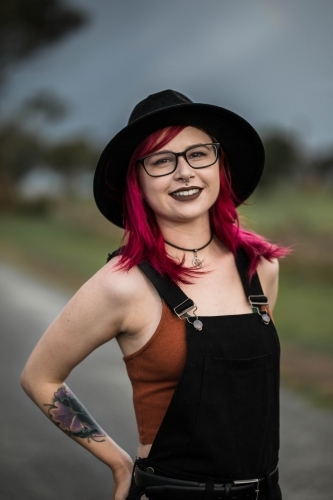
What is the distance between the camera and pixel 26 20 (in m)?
11.5

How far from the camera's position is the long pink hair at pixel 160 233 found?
2004 mm

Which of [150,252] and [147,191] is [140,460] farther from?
[147,191]

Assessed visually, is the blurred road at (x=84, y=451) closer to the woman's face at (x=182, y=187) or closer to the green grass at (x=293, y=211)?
the woman's face at (x=182, y=187)

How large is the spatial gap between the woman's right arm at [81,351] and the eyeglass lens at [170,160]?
0.32 meters

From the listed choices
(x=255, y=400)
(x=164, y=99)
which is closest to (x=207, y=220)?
(x=164, y=99)

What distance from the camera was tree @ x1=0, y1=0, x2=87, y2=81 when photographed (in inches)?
436

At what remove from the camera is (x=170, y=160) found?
80.1 inches

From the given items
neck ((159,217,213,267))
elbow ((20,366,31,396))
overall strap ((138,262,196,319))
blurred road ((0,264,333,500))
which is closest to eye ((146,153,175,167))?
neck ((159,217,213,267))

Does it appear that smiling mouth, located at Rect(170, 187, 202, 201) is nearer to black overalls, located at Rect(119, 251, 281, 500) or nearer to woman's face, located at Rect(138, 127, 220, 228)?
woman's face, located at Rect(138, 127, 220, 228)

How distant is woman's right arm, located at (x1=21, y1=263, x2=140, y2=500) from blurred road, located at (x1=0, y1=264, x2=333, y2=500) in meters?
1.51

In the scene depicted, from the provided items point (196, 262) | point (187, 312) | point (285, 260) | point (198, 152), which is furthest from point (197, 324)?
point (285, 260)

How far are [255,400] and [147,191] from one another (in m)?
0.68

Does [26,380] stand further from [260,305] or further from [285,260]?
[285,260]

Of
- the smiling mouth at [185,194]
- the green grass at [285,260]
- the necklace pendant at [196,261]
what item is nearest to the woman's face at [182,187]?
the smiling mouth at [185,194]
